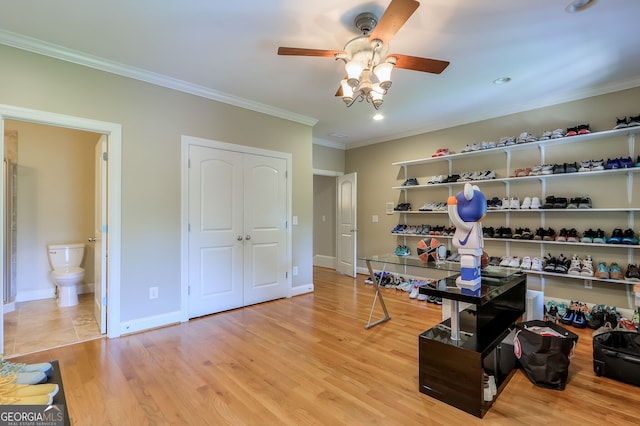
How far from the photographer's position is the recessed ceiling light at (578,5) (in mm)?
2162

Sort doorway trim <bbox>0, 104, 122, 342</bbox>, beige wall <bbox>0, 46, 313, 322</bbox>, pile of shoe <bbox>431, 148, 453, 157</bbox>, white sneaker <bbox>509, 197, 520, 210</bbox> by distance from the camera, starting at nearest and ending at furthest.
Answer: beige wall <bbox>0, 46, 313, 322</bbox> → doorway trim <bbox>0, 104, 122, 342</bbox> → white sneaker <bbox>509, 197, 520, 210</bbox> → pile of shoe <bbox>431, 148, 453, 157</bbox>

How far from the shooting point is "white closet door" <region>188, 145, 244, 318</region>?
3643 millimetres

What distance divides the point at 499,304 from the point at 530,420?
2.66 ft

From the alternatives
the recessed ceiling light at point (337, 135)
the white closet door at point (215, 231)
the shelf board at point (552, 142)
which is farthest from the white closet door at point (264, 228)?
the shelf board at point (552, 142)

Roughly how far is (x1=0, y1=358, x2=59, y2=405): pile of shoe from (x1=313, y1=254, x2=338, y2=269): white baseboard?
5624 millimetres

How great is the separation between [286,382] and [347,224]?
4135 millimetres

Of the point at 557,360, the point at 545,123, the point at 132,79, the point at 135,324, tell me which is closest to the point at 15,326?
the point at 135,324

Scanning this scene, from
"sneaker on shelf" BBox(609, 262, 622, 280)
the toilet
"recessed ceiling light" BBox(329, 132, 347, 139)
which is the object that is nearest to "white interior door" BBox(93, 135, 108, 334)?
the toilet

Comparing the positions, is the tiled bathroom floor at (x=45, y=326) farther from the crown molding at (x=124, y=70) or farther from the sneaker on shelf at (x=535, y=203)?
the sneaker on shelf at (x=535, y=203)

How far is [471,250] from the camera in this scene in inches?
83.4

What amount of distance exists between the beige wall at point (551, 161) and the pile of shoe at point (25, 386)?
4876 millimetres

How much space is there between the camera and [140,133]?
3238 millimetres

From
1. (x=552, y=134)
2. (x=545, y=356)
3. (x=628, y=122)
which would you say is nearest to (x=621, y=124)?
(x=628, y=122)

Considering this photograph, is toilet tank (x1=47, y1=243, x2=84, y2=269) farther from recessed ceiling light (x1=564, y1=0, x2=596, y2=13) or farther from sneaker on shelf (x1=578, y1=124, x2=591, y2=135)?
sneaker on shelf (x1=578, y1=124, x2=591, y2=135)
